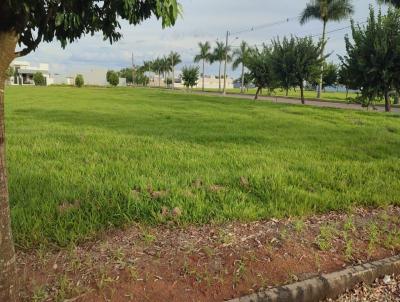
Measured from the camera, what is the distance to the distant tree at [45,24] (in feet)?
7.68

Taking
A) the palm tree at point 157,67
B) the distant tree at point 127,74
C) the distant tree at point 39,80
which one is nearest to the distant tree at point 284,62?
the distant tree at point 39,80

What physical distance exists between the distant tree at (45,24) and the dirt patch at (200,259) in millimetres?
386

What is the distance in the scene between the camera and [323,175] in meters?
6.10

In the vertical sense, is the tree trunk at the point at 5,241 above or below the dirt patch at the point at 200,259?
above

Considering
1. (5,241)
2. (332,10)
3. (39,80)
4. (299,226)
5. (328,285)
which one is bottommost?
(328,285)

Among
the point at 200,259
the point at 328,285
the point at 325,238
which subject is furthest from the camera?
the point at 325,238

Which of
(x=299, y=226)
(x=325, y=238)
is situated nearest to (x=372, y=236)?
(x=325, y=238)

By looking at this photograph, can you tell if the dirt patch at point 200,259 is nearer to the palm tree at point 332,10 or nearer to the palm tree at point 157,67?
the palm tree at point 332,10

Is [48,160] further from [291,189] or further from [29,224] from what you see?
[291,189]

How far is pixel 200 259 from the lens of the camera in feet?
11.3

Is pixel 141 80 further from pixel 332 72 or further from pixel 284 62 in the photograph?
pixel 284 62

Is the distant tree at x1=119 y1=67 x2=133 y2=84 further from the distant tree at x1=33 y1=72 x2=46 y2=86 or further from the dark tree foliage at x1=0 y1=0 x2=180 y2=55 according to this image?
the dark tree foliage at x1=0 y1=0 x2=180 y2=55

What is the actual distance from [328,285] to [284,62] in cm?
2780

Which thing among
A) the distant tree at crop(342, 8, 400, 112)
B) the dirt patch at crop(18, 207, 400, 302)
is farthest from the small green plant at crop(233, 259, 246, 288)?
the distant tree at crop(342, 8, 400, 112)
